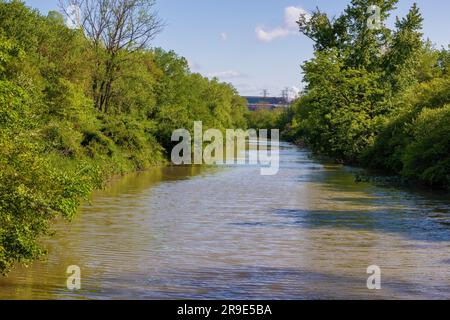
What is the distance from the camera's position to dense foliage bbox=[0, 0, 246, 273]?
1334 centimetres

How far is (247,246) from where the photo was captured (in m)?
17.7

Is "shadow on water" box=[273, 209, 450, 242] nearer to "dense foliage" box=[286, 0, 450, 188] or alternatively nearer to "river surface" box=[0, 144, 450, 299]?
"river surface" box=[0, 144, 450, 299]

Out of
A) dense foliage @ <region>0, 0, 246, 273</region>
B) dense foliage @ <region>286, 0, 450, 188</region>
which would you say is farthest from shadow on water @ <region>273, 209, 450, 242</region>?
dense foliage @ <region>286, 0, 450, 188</region>

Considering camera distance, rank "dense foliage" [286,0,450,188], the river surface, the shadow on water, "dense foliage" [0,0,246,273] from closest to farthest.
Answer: the river surface → "dense foliage" [0,0,246,273] → the shadow on water → "dense foliage" [286,0,450,188]

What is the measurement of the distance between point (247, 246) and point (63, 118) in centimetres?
1865

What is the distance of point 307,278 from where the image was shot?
1419 cm

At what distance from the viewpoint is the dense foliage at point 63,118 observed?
1334cm

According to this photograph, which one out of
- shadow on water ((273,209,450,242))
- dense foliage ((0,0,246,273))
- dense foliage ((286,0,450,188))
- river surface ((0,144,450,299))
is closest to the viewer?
river surface ((0,144,450,299))

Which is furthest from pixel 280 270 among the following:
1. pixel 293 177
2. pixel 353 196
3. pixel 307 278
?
pixel 293 177

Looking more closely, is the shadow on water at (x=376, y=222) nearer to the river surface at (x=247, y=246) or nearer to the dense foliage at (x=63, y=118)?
the river surface at (x=247, y=246)

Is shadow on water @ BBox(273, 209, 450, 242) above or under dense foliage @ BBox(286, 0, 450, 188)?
under

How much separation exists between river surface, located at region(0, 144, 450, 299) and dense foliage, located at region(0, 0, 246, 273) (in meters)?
1.38
